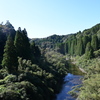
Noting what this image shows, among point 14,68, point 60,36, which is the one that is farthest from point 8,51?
point 60,36

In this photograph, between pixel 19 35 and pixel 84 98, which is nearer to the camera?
pixel 84 98

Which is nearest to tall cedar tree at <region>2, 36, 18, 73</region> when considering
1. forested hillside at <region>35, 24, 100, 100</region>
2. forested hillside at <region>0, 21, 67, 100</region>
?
forested hillside at <region>0, 21, 67, 100</region>

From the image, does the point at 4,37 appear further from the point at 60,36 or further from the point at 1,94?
the point at 60,36

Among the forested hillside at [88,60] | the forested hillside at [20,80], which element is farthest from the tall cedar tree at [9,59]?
the forested hillside at [88,60]

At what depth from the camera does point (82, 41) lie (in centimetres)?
8050

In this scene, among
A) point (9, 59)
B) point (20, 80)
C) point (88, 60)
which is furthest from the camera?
point (88, 60)

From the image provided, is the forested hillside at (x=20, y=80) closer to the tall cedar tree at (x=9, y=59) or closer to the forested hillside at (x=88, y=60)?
the tall cedar tree at (x=9, y=59)

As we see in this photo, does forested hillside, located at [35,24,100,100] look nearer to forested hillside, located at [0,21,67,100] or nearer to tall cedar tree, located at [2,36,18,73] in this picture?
forested hillside, located at [0,21,67,100]

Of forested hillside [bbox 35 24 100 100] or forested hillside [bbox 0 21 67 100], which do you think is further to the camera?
forested hillside [bbox 35 24 100 100]

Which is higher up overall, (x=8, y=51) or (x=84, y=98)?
(x=8, y=51)

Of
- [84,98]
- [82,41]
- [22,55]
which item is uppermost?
[82,41]

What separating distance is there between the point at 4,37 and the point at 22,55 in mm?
12919

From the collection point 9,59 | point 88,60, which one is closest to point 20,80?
point 9,59

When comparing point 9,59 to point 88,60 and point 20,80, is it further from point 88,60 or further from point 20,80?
point 88,60
